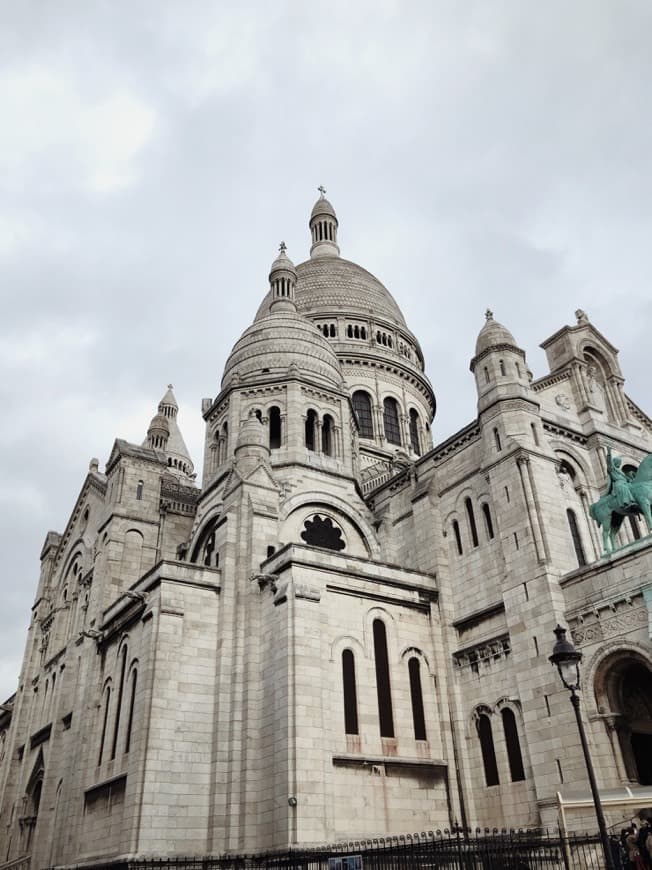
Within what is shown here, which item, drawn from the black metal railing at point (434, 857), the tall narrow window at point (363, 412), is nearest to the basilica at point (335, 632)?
the black metal railing at point (434, 857)

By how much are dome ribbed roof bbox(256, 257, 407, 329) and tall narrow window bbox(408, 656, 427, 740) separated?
1197 inches

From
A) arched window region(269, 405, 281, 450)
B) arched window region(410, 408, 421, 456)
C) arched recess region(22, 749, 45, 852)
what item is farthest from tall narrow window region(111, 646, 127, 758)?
arched window region(410, 408, 421, 456)

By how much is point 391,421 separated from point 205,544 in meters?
21.0

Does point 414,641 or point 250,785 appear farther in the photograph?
point 414,641

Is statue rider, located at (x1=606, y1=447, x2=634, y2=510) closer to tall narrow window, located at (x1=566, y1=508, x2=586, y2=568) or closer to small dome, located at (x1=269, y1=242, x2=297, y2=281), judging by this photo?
tall narrow window, located at (x1=566, y1=508, x2=586, y2=568)

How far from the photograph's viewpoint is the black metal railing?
16.8 metres

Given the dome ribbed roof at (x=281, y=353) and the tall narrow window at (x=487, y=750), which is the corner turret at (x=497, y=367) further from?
the tall narrow window at (x=487, y=750)

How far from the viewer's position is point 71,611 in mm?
39031

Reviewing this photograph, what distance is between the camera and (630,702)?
78.2 feet

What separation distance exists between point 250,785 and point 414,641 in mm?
8104

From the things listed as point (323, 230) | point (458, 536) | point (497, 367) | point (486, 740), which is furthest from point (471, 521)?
point (323, 230)

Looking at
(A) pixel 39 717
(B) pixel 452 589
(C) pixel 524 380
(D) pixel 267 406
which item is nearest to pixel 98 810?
(A) pixel 39 717

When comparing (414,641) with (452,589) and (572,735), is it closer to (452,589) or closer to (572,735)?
(452,589)

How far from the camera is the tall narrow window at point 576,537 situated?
91.9 ft
